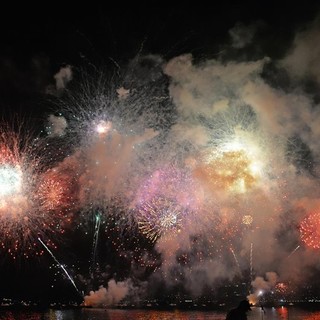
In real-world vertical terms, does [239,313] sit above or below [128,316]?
above

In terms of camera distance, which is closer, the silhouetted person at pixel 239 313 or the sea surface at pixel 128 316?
the silhouetted person at pixel 239 313

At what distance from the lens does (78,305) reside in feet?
488

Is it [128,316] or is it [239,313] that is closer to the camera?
[239,313]

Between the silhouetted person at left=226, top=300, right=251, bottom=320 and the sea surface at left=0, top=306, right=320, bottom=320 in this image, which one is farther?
the sea surface at left=0, top=306, right=320, bottom=320

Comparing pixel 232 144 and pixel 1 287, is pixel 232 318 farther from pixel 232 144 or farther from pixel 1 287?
pixel 1 287

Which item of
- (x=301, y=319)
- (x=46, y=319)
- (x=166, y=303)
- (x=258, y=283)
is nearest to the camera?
(x=46, y=319)

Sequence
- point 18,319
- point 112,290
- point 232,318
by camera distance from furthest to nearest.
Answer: point 112,290 → point 18,319 → point 232,318

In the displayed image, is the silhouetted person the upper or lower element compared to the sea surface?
upper

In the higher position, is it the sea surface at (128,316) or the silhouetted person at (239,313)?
the silhouetted person at (239,313)

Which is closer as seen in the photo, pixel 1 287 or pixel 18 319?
pixel 18 319

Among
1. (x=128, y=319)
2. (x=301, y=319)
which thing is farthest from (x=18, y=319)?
(x=301, y=319)

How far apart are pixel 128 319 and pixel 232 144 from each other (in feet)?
217

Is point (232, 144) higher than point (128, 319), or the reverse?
point (232, 144)

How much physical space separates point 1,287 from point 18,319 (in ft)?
277
